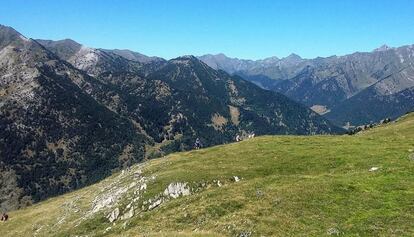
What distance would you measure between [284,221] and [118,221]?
99.8 feet

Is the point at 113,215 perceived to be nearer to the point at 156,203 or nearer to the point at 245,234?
the point at 156,203

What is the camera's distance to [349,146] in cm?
7094

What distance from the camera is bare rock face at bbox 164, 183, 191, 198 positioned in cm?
6484

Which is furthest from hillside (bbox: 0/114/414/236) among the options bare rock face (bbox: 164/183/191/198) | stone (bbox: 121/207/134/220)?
bare rock face (bbox: 164/183/191/198)

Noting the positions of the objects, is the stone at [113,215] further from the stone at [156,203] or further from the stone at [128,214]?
the stone at [156,203]

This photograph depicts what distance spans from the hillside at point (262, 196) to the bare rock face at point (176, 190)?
0.50 ft

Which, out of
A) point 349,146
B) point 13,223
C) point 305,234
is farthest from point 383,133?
point 13,223

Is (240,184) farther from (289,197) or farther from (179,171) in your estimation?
(179,171)

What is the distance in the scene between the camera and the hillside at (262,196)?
38.3 m

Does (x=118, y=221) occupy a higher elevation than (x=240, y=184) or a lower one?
lower

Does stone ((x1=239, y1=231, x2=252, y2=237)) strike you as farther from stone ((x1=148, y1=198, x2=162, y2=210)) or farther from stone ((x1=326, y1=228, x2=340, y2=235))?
stone ((x1=148, y1=198, x2=162, y2=210))

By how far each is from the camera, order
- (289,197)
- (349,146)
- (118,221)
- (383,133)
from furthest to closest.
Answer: (383,133) < (349,146) < (118,221) < (289,197)

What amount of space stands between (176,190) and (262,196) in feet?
73.0

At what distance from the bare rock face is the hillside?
0.50 feet
